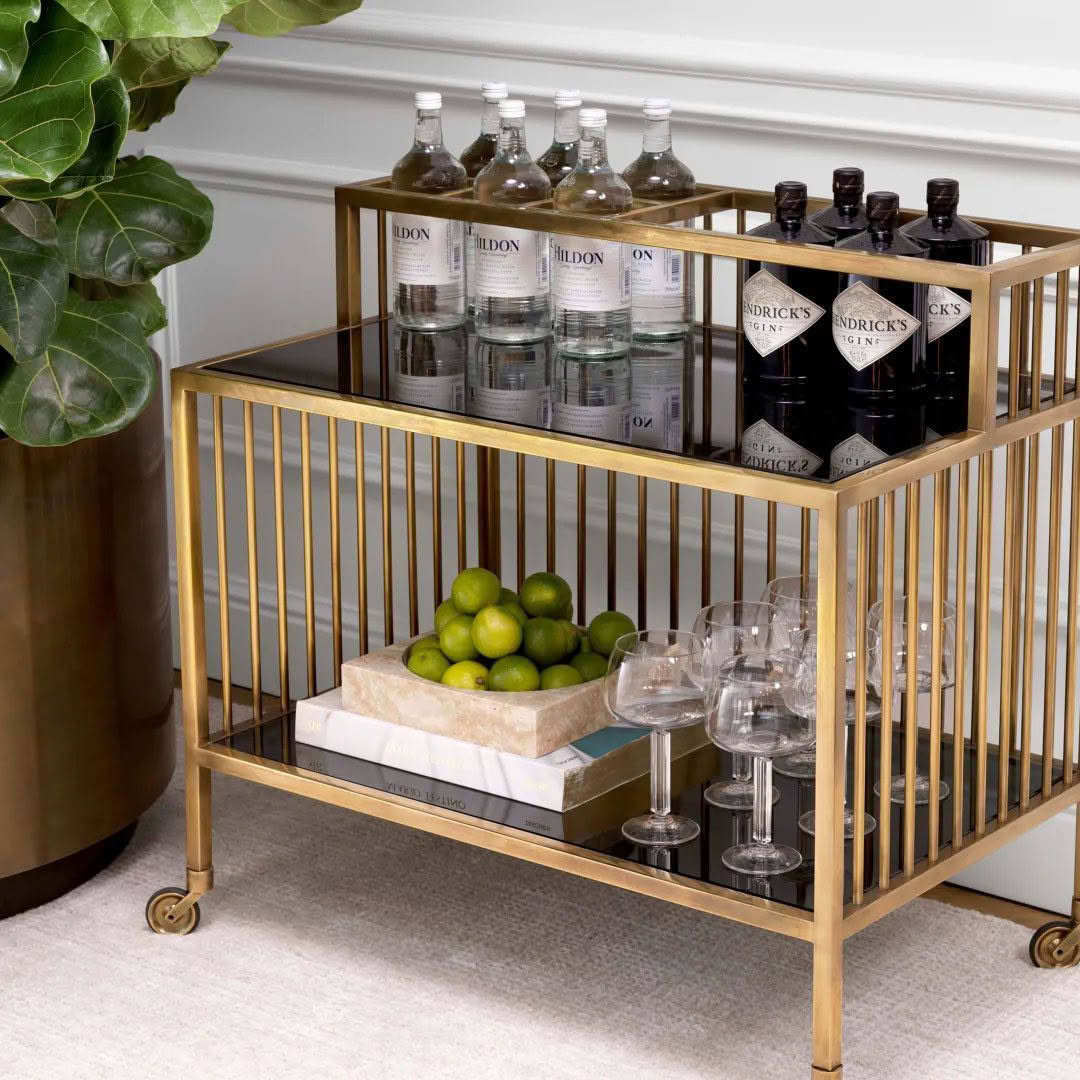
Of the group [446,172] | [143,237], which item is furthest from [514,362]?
[143,237]

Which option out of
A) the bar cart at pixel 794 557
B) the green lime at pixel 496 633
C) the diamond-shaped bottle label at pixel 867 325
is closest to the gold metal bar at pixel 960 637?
the bar cart at pixel 794 557

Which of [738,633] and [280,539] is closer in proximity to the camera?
[738,633]

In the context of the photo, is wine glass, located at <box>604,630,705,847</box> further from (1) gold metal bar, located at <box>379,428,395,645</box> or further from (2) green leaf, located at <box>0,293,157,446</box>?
(2) green leaf, located at <box>0,293,157,446</box>

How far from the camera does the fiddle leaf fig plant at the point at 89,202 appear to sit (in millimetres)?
1458

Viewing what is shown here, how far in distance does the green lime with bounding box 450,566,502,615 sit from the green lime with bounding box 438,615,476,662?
3 centimetres

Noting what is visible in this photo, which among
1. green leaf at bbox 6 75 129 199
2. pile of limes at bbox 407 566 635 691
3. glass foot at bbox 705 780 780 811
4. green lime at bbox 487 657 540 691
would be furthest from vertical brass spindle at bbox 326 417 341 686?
glass foot at bbox 705 780 780 811

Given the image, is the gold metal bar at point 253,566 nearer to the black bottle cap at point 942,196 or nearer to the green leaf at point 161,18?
the green leaf at point 161,18

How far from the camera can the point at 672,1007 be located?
1.83m

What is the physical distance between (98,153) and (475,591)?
0.58 metres

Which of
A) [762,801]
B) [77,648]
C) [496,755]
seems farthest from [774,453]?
[77,648]

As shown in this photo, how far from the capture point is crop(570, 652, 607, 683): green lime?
73.5 inches

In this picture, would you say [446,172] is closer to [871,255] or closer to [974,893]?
[871,255]

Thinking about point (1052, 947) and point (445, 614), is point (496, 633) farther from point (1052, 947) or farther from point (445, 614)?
point (1052, 947)

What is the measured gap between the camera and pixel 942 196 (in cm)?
160
